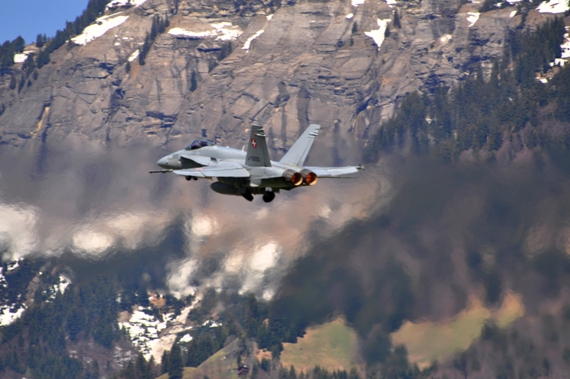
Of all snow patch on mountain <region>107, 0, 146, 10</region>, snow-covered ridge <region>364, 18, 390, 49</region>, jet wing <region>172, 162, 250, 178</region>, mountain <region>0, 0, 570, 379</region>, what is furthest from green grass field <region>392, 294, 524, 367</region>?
snow patch on mountain <region>107, 0, 146, 10</region>

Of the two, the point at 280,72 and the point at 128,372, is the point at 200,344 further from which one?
the point at 280,72

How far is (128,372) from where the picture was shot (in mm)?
124750

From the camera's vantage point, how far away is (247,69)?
156250 millimetres

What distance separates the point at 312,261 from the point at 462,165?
70.9ft

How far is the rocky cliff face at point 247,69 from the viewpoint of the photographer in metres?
150

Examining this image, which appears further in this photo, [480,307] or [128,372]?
[128,372]

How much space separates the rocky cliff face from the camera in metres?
150

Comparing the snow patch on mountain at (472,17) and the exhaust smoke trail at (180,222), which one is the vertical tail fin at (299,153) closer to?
the exhaust smoke trail at (180,222)

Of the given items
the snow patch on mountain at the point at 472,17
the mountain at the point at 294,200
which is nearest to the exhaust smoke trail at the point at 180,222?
the mountain at the point at 294,200

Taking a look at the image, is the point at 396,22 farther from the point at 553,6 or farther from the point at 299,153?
the point at 299,153

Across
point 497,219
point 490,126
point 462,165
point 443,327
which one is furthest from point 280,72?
point 443,327

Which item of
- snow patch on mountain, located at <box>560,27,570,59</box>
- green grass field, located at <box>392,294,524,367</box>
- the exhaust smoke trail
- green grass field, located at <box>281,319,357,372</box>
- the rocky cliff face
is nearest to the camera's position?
green grass field, located at <box>392,294,524,367</box>

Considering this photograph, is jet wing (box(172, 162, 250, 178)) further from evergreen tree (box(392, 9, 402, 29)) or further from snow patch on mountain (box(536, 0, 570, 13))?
evergreen tree (box(392, 9, 402, 29))

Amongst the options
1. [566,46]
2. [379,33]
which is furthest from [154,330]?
[566,46]
